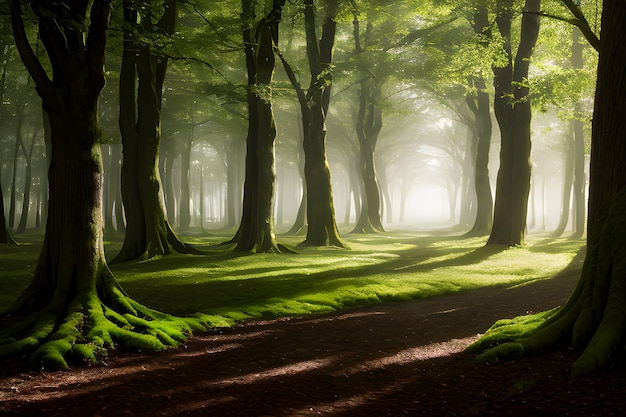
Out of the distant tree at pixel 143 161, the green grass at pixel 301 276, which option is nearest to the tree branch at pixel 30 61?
the green grass at pixel 301 276

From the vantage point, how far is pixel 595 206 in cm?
745

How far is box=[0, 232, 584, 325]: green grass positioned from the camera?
12.2 meters

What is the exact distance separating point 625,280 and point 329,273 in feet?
36.3

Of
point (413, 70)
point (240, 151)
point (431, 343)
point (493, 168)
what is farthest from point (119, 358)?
point (493, 168)

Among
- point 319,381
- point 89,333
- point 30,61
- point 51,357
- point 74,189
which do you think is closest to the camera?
point 319,381

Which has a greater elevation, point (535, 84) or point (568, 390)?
point (535, 84)

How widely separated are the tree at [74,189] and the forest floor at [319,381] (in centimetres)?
130

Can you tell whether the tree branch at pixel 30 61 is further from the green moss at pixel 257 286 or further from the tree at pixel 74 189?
the green moss at pixel 257 286

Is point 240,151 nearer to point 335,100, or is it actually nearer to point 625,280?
point 335,100

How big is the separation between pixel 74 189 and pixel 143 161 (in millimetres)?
10251

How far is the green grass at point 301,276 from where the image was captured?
1221cm

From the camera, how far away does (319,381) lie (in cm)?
670

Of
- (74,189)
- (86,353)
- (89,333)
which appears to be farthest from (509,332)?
(74,189)

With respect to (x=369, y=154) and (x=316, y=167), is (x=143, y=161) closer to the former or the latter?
(x=316, y=167)
